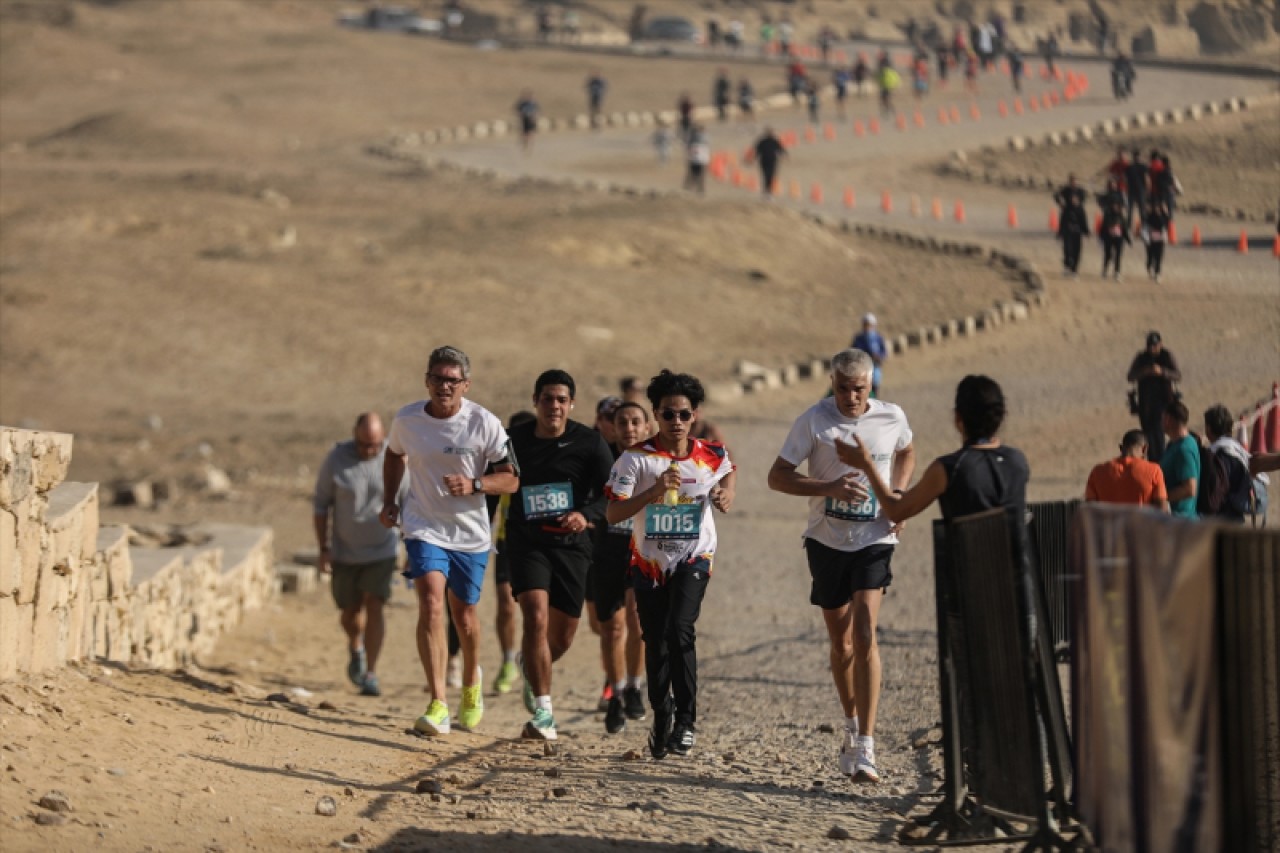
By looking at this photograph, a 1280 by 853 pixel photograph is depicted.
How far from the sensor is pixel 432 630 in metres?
9.96

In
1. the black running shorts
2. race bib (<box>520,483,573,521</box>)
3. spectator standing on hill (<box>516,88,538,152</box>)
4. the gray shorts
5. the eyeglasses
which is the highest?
spectator standing on hill (<box>516,88,538,152</box>)

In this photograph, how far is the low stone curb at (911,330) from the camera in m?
25.6

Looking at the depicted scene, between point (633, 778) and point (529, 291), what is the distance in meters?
21.2

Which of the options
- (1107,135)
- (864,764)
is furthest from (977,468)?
(1107,135)

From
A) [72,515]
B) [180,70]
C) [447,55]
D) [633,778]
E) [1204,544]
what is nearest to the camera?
[1204,544]

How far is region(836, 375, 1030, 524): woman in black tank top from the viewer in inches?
280

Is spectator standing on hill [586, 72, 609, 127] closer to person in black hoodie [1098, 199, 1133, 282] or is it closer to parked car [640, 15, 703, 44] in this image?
parked car [640, 15, 703, 44]

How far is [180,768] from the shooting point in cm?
813

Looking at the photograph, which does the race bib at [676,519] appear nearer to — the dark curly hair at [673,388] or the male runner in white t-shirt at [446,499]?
the dark curly hair at [673,388]

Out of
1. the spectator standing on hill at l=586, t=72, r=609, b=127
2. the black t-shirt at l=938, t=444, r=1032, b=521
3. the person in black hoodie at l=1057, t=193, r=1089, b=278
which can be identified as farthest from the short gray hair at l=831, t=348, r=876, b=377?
the spectator standing on hill at l=586, t=72, r=609, b=127

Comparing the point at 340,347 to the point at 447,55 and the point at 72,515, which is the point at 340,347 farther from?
the point at 447,55

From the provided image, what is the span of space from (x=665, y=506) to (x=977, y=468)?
2.18 meters

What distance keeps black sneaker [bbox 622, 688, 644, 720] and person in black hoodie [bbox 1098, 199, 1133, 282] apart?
13.9 metres

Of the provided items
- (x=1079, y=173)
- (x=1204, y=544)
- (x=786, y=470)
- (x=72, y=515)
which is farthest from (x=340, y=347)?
(x=1204, y=544)
